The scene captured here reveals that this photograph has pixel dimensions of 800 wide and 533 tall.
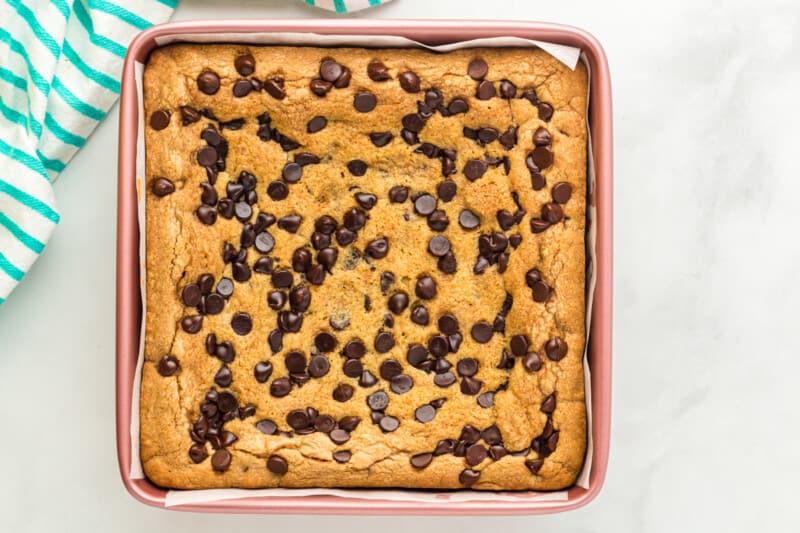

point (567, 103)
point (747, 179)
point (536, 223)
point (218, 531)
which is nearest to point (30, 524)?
point (218, 531)

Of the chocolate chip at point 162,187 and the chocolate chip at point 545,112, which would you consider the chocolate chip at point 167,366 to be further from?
the chocolate chip at point 545,112

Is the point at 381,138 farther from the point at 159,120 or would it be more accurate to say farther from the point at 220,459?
the point at 220,459

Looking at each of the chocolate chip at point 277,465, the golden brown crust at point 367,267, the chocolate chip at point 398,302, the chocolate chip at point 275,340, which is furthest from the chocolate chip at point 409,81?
the chocolate chip at point 277,465

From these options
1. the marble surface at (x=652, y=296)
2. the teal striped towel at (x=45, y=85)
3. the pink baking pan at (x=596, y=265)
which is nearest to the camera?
the pink baking pan at (x=596, y=265)

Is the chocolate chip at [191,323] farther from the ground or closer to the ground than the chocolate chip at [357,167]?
closer to the ground

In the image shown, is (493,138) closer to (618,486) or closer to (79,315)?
(618,486)

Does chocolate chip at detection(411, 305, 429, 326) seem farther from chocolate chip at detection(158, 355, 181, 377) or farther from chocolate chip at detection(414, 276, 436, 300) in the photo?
chocolate chip at detection(158, 355, 181, 377)
